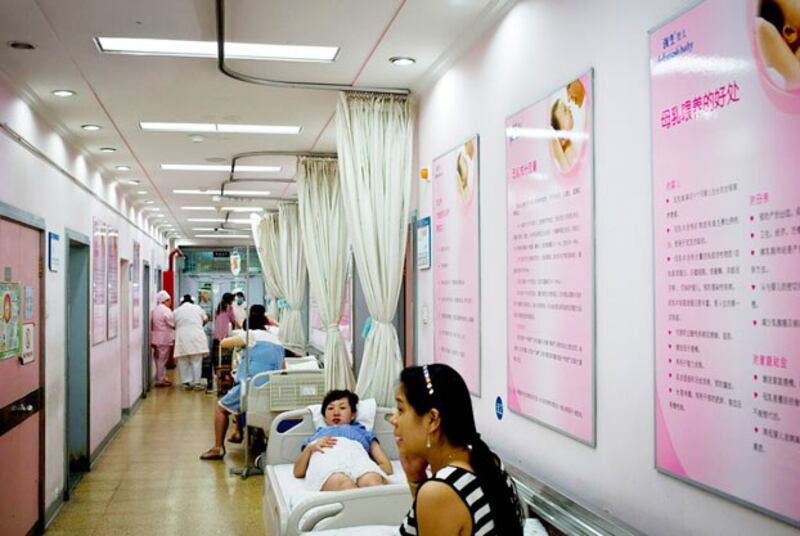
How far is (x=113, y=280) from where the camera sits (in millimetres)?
9516

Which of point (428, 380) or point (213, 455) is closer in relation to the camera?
point (428, 380)

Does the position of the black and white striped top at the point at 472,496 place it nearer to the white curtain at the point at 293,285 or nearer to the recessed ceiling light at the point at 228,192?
the white curtain at the point at 293,285

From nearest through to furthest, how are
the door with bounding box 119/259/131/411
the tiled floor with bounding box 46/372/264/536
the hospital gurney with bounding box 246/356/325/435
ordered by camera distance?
the tiled floor with bounding box 46/372/264/536, the hospital gurney with bounding box 246/356/325/435, the door with bounding box 119/259/131/411

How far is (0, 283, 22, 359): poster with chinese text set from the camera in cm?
473

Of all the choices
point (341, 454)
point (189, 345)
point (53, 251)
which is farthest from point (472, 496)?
point (189, 345)

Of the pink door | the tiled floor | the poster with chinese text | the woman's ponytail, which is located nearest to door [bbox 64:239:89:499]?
the tiled floor

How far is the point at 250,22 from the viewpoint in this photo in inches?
164

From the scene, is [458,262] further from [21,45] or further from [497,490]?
[21,45]

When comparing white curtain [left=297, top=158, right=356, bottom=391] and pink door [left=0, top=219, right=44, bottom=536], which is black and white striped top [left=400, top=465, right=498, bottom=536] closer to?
pink door [left=0, top=219, right=44, bottom=536]

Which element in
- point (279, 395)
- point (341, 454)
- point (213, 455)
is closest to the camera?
point (341, 454)

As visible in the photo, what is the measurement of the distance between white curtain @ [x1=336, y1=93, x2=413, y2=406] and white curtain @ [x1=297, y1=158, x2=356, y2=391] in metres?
0.66

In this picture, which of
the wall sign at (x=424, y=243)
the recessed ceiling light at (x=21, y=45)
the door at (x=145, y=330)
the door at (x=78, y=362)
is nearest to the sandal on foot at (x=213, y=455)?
the door at (x=78, y=362)

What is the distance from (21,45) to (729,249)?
159 inches

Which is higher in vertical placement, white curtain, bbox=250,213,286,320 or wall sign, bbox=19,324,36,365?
white curtain, bbox=250,213,286,320
